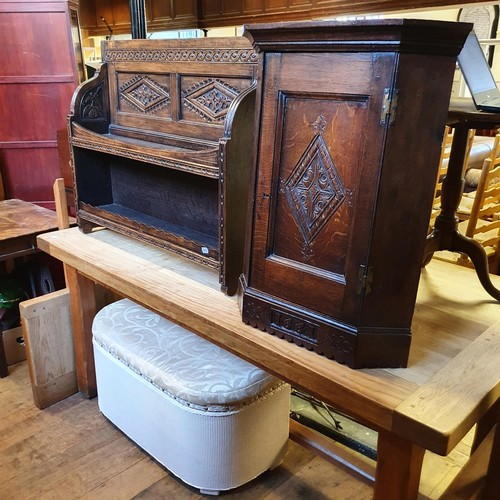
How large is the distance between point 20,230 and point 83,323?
0.63 metres

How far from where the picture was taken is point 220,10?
5.30 metres

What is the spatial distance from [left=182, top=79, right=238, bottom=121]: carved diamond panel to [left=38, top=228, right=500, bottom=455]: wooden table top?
0.45 meters

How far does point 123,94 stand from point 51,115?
1.72 metres

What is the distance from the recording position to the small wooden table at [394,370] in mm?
865

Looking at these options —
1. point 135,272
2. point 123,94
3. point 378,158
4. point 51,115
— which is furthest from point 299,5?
point 378,158

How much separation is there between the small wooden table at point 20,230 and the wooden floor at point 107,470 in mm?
535

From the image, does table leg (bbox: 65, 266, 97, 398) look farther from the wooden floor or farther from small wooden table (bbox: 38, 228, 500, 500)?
small wooden table (bbox: 38, 228, 500, 500)

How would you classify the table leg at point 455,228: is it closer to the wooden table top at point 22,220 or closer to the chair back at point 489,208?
the chair back at point 489,208

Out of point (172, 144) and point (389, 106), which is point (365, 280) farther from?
point (172, 144)

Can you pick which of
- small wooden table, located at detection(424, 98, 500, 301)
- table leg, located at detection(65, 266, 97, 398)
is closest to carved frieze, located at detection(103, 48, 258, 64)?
small wooden table, located at detection(424, 98, 500, 301)

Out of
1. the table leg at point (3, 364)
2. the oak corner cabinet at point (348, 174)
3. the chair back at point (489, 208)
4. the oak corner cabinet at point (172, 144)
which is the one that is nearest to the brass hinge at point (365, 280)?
the oak corner cabinet at point (348, 174)

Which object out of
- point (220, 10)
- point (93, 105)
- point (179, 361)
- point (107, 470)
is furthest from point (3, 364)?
point (220, 10)

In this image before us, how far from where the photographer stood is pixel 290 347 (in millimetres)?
1048

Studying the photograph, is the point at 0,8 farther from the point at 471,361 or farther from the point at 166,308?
the point at 471,361
